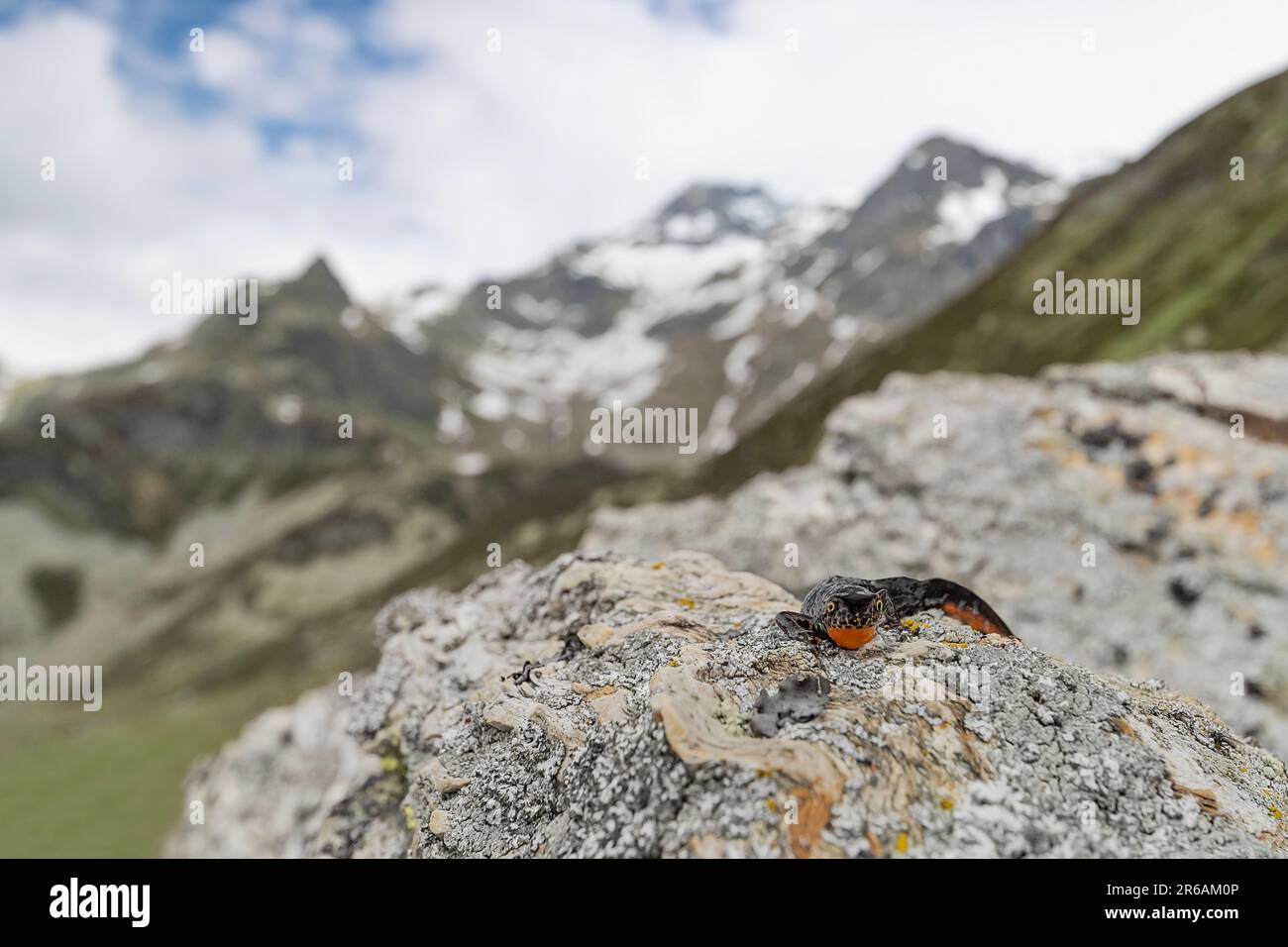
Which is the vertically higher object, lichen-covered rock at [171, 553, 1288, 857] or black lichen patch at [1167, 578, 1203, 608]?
lichen-covered rock at [171, 553, 1288, 857]

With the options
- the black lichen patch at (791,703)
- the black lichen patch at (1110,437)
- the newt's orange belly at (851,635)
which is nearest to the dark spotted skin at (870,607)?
the newt's orange belly at (851,635)

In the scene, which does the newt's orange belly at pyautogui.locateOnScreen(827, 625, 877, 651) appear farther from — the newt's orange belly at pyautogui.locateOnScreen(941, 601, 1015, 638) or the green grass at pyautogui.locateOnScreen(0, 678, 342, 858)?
the green grass at pyautogui.locateOnScreen(0, 678, 342, 858)

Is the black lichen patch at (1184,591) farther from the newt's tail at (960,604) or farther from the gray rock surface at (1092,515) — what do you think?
the newt's tail at (960,604)

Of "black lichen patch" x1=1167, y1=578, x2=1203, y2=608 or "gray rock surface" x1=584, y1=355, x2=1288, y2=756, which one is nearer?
"gray rock surface" x1=584, y1=355, x2=1288, y2=756

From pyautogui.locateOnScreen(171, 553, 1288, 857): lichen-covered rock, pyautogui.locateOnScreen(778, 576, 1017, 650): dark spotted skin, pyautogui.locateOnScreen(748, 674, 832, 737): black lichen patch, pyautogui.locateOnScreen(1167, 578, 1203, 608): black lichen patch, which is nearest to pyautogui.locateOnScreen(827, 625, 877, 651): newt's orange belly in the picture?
pyautogui.locateOnScreen(778, 576, 1017, 650): dark spotted skin

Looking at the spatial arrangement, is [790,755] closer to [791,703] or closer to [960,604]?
[791,703]

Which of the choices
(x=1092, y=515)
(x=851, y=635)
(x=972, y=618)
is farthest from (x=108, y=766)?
(x=972, y=618)
